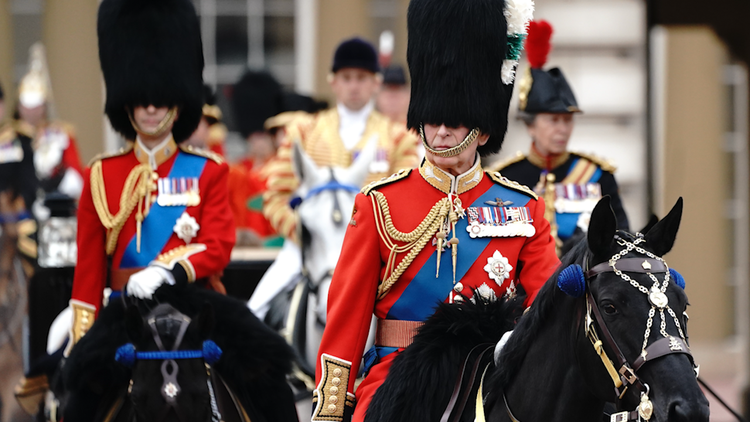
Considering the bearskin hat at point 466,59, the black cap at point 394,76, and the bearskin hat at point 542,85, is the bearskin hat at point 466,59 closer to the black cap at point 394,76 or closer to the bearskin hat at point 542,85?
the bearskin hat at point 542,85

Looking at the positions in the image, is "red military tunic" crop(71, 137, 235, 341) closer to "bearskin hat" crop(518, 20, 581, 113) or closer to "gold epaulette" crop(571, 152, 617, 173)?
"bearskin hat" crop(518, 20, 581, 113)

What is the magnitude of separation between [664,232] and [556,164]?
2878 mm

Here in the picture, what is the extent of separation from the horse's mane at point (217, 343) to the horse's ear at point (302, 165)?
68.6 inches

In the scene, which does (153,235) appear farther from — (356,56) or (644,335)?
(356,56)

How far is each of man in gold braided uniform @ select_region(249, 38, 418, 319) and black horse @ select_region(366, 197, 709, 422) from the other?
3.52 meters

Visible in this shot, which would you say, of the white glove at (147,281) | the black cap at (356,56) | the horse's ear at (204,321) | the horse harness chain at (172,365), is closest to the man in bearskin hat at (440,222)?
the horse harness chain at (172,365)

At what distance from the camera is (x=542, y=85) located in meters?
5.66

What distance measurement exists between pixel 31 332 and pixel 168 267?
2.57 meters

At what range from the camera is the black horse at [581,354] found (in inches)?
105

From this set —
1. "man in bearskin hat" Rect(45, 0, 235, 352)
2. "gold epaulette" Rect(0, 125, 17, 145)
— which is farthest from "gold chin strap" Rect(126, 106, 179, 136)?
"gold epaulette" Rect(0, 125, 17, 145)

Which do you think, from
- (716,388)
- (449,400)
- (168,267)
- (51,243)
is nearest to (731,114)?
(716,388)

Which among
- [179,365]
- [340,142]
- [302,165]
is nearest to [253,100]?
[340,142]

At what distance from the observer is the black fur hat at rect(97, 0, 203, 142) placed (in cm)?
501

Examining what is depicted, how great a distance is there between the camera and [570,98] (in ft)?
18.6
